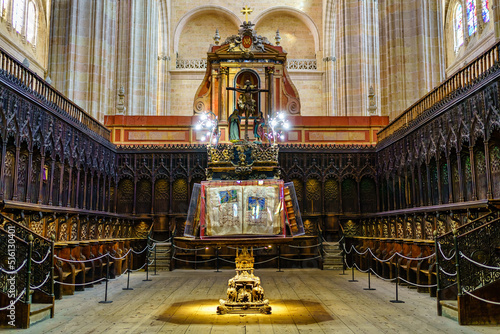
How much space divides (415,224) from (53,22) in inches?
543

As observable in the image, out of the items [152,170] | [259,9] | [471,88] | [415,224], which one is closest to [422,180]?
[415,224]

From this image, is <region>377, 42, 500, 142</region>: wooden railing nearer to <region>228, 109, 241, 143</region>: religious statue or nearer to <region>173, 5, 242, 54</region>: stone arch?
<region>228, 109, 241, 143</region>: religious statue

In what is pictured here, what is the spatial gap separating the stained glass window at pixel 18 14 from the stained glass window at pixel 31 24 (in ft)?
2.22

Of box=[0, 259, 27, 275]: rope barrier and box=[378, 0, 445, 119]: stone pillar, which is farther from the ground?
box=[378, 0, 445, 119]: stone pillar

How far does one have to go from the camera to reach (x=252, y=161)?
35.8 ft

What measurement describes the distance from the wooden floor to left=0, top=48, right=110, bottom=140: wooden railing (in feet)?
14.7

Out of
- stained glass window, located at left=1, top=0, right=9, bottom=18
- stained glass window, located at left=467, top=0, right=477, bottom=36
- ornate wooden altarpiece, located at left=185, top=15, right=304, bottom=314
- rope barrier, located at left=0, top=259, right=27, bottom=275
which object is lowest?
rope barrier, located at left=0, top=259, right=27, bottom=275

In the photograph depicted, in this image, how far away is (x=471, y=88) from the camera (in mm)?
9617

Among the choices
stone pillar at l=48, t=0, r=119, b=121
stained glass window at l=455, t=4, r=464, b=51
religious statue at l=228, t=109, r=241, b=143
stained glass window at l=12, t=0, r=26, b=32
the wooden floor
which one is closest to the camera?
the wooden floor

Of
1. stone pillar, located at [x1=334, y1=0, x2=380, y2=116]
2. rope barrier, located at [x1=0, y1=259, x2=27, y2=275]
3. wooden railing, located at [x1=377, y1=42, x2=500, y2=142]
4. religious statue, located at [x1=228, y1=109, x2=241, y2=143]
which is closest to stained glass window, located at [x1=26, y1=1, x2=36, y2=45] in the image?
stone pillar, located at [x1=334, y1=0, x2=380, y2=116]

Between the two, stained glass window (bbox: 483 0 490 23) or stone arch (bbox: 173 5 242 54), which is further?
stone arch (bbox: 173 5 242 54)

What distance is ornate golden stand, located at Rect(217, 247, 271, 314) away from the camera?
751 cm

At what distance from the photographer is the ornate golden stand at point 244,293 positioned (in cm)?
751

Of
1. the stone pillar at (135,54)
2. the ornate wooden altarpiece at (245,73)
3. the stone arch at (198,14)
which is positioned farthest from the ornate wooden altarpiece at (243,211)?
the stone arch at (198,14)
